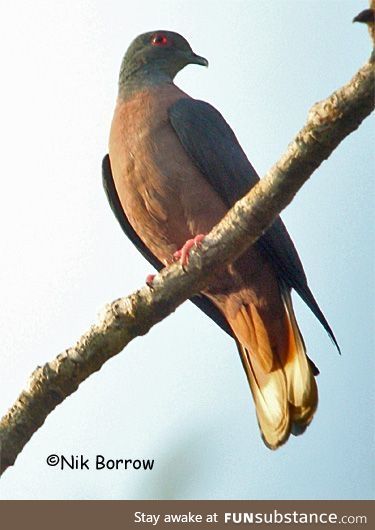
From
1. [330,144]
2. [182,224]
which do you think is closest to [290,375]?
[182,224]

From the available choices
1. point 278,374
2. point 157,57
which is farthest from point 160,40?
point 278,374

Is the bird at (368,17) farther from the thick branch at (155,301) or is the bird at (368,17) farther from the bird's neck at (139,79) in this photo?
the bird's neck at (139,79)

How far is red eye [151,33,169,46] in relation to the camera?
564 cm

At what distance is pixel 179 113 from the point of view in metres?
4.83

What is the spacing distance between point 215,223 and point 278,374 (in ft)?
2.57

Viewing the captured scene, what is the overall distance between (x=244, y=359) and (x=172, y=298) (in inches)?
51.2

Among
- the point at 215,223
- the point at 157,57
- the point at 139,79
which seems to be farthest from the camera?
the point at 157,57

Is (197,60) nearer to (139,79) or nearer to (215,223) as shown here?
(139,79)

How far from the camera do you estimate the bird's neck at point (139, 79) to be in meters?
5.25

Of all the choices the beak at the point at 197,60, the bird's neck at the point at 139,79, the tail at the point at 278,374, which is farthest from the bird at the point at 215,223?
the beak at the point at 197,60

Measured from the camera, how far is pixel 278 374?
4.57 m

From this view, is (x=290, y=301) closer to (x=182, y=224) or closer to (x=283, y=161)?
(x=182, y=224)

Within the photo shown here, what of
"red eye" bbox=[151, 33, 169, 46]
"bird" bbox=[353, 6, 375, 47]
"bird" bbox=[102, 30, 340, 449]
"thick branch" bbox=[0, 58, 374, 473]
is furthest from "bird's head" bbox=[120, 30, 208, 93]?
"bird" bbox=[353, 6, 375, 47]
